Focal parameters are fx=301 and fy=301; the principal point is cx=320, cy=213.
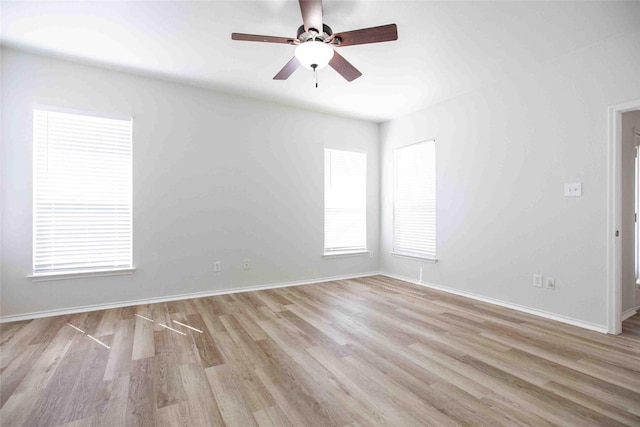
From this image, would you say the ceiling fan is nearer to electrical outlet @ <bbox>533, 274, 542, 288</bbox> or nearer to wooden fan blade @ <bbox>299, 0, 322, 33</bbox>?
wooden fan blade @ <bbox>299, 0, 322, 33</bbox>

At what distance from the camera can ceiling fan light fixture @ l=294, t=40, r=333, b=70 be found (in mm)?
2207

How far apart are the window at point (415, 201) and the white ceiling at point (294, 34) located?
120 cm

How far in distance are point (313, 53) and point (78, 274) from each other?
10.9ft

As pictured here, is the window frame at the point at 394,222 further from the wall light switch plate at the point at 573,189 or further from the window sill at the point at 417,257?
the wall light switch plate at the point at 573,189

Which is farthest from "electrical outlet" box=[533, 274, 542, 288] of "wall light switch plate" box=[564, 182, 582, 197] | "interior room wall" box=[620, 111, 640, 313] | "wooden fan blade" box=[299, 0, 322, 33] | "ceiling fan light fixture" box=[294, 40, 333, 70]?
"wooden fan blade" box=[299, 0, 322, 33]

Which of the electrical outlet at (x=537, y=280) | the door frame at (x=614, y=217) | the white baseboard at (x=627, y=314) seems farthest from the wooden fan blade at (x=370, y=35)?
the white baseboard at (x=627, y=314)

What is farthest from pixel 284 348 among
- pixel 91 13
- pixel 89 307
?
pixel 91 13

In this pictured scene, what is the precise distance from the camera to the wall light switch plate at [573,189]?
9.79 feet

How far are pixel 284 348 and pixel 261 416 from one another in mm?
813

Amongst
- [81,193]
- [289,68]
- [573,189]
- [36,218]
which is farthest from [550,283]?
[36,218]

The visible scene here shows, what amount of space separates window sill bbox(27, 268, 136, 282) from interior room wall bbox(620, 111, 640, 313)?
17.2 ft

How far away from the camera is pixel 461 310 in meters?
3.41

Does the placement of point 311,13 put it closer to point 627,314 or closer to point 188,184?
point 188,184

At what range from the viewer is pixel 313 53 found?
7.38 feet
